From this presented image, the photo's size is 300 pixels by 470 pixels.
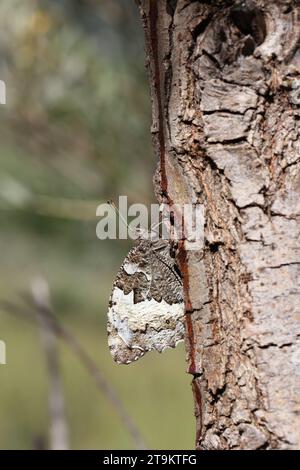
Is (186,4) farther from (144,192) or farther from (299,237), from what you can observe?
(144,192)

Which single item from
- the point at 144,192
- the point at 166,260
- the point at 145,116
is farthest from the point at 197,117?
the point at 144,192

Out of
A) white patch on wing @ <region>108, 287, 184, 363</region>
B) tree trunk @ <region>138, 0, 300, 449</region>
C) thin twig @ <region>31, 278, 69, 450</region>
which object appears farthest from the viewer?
thin twig @ <region>31, 278, 69, 450</region>

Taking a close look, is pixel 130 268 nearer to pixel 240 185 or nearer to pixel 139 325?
pixel 139 325

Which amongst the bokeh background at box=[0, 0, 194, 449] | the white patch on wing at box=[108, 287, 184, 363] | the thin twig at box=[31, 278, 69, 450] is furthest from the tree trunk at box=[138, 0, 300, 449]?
the bokeh background at box=[0, 0, 194, 449]

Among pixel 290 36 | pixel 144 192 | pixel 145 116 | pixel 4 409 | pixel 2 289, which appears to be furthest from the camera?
pixel 2 289

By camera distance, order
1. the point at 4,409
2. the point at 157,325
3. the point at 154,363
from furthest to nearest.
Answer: the point at 154,363
the point at 4,409
the point at 157,325

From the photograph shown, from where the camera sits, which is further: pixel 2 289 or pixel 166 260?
pixel 2 289

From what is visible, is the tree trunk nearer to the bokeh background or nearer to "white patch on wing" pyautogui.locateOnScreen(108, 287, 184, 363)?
"white patch on wing" pyautogui.locateOnScreen(108, 287, 184, 363)
